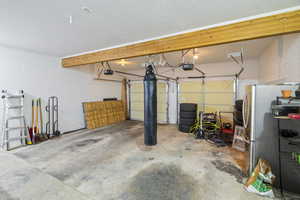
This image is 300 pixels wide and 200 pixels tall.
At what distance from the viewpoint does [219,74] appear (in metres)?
5.78

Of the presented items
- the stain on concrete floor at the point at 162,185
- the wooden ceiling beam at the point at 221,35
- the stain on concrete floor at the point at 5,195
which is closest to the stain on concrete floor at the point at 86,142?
the stain on concrete floor at the point at 5,195

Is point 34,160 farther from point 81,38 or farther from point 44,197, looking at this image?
point 81,38

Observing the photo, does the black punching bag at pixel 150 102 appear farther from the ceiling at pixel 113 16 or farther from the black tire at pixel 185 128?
the black tire at pixel 185 128

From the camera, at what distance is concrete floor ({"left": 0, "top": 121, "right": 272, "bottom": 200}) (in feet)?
6.81

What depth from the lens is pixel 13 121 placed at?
12.8 ft

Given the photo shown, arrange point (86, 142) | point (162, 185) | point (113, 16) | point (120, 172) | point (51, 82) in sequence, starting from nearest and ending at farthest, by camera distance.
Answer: point (113, 16) → point (162, 185) → point (120, 172) → point (86, 142) → point (51, 82)

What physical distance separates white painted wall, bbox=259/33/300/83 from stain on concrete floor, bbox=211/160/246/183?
76.7 inches

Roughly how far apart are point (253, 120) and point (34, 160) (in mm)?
4630

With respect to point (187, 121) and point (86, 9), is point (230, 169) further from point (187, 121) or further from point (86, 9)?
point (86, 9)

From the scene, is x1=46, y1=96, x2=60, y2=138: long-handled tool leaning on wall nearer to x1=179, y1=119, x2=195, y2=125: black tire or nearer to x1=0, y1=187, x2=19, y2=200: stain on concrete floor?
x1=0, y1=187, x2=19, y2=200: stain on concrete floor

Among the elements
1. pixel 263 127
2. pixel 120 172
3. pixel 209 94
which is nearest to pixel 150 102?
pixel 120 172

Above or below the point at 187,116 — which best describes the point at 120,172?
below

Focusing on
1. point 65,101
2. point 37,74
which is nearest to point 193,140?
point 65,101

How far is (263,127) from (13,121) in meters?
6.12
